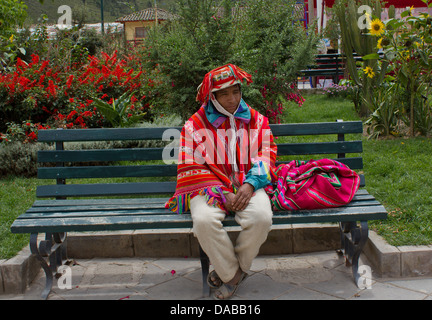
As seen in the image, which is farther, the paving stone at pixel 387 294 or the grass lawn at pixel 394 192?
the grass lawn at pixel 394 192

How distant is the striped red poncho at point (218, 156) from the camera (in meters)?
3.26

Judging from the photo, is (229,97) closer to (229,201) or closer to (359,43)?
(229,201)

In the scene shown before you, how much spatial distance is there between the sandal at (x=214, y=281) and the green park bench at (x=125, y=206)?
0.03 meters

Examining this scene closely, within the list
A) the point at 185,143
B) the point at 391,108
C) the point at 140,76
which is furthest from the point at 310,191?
the point at 140,76

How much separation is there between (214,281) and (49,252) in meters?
1.17

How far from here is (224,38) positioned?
4863mm

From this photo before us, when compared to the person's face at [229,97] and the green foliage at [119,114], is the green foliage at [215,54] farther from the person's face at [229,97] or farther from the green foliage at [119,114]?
the person's face at [229,97]

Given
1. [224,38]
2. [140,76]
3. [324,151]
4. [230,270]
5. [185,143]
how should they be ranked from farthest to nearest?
[140,76]
[224,38]
[324,151]
[185,143]
[230,270]

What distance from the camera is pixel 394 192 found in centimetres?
417

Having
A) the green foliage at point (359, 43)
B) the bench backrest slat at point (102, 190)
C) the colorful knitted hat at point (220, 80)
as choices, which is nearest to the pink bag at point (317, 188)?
the colorful knitted hat at point (220, 80)

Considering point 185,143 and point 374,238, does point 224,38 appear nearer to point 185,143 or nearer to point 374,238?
point 185,143

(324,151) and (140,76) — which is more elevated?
(140,76)

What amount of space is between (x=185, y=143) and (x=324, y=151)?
Result: 3.66 ft

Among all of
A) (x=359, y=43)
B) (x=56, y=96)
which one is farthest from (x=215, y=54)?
(x=359, y=43)
